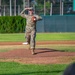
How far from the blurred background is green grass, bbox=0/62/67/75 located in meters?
29.7

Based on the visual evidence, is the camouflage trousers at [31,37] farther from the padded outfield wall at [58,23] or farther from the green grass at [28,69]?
the padded outfield wall at [58,23]

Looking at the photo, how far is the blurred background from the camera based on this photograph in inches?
1638

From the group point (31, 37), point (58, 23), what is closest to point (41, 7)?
point (58, 23)

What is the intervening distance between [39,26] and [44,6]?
13.9 ft

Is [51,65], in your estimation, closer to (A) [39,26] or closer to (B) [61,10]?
(A) [39,26]

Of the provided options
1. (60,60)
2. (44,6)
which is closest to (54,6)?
(44,6)

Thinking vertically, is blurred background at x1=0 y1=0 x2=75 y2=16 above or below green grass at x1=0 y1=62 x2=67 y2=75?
above

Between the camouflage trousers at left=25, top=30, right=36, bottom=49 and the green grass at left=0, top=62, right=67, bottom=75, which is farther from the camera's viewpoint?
the camouflage trousers at left=25, top=30, right=36, bottom=49

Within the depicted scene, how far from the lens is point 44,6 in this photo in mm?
41938

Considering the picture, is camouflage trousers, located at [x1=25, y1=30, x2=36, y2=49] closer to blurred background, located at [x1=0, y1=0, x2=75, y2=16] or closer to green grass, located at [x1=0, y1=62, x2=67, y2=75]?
green grass, located at [x1=0, y1=62, x2=67, y2=75]

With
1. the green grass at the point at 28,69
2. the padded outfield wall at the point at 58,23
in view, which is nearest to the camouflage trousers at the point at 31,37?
the green grass at the point at 28,69

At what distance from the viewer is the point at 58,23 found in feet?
128

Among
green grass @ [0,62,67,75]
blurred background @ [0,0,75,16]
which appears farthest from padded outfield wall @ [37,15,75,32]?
green grass @ [0,62,67,75]

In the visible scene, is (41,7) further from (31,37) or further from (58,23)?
(31,37)
